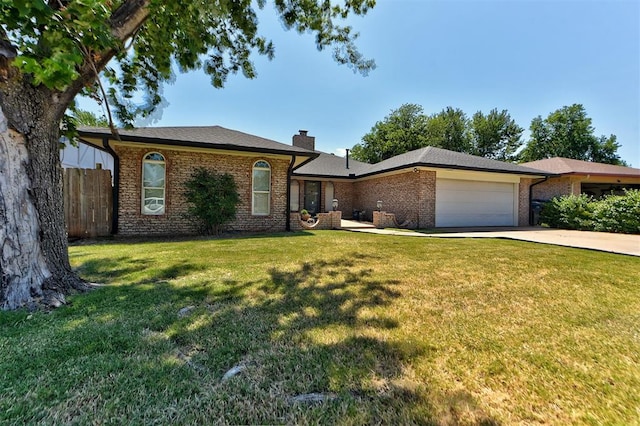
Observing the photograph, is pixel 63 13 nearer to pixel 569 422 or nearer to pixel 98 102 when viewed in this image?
pixel 98 102

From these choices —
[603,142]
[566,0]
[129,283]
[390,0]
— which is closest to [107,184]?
[129,283]

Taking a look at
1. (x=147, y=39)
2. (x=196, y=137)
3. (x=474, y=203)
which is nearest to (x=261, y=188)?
(x=196, y=137)

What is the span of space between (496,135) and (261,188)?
3795 centimetres

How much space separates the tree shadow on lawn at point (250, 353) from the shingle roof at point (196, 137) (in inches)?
258

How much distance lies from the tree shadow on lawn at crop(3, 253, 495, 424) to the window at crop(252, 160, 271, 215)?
7015 millimetres

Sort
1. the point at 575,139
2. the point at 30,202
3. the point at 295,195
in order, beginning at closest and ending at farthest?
the point at 30,202, the point at 295,195, the point at 575,139

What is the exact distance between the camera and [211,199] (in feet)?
30.1

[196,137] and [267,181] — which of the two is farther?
[267,181]

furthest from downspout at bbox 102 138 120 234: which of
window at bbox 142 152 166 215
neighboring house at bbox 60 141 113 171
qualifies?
neighboring house at bbox 60 141 113 171

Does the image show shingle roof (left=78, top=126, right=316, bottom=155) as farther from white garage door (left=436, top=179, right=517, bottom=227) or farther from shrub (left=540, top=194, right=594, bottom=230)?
shrub (left=540, top=194, right=594, bottom=230)

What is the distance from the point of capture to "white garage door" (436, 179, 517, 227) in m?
13.2

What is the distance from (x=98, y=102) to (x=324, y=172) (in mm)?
12944

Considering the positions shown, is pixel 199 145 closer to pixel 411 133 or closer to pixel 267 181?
pixel 267 181

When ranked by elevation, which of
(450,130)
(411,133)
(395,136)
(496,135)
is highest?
(450,130)
